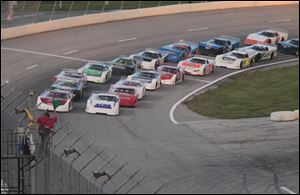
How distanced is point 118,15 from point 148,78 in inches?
795

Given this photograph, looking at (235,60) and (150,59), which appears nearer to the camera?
(150,59)

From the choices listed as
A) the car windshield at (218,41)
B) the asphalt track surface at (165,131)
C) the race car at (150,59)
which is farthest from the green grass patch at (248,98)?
the car windshield at (218,41)

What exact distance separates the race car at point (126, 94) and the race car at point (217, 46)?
512 inches

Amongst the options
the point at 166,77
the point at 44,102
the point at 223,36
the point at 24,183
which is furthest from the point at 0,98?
the point at 223,36

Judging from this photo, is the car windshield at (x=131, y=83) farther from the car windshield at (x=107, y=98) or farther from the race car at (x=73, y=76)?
the car windshield at (x=107, y=98)

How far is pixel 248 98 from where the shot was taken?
3969 cm

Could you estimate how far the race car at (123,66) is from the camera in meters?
44.2

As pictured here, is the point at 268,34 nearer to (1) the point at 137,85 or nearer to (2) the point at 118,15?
(2) the point at 118,15

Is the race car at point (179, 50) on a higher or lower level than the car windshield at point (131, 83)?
lower

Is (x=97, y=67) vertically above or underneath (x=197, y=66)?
above

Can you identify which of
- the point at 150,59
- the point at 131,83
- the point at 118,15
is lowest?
the point at 118,15

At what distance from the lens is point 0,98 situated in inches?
1362

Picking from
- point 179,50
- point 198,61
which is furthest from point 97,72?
point 179,50

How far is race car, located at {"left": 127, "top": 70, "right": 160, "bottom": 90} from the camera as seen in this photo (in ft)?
135
